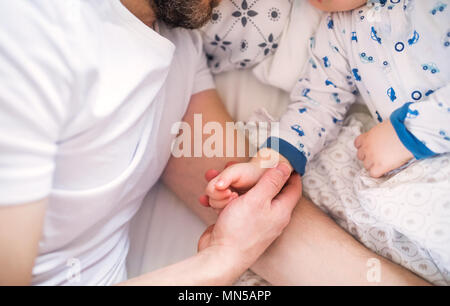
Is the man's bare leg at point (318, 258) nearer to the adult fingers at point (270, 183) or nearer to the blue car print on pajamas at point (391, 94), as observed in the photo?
the adult fingers at point (270, 183)

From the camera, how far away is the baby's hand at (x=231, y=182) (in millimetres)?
693

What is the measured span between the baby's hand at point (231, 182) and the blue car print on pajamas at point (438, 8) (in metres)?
0.46

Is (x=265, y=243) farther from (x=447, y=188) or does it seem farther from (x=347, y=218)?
(x=447, y=188)

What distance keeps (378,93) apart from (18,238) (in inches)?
28.8

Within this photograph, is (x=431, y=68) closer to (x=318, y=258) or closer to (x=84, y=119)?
(x=318, y=258)

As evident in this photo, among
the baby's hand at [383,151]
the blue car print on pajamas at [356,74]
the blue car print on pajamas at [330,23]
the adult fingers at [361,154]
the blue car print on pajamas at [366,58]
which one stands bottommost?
the adult fingers at [361,154]

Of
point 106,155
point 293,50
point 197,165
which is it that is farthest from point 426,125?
point 106,155

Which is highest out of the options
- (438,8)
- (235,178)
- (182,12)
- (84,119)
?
(438,8)

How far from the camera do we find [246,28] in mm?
884

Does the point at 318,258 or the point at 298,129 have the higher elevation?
the point at 298,129

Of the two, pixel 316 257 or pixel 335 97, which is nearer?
Answer: pixel 316 257

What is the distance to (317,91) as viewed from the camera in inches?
34.9

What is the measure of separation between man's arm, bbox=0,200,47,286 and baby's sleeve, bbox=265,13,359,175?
0.50 metres

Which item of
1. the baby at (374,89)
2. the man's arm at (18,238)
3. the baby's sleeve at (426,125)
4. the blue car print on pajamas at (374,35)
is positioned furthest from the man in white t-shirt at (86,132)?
the blue car print on pajamas at (374,35)
